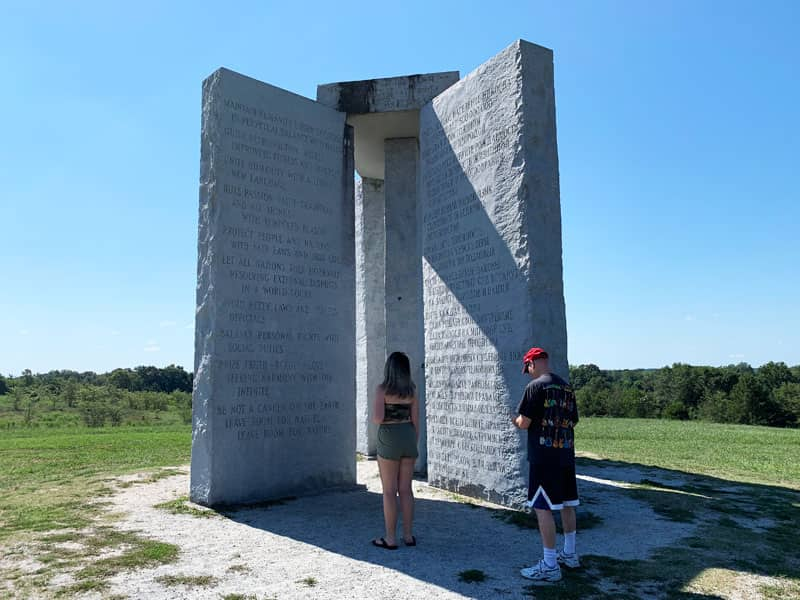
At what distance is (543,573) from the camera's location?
4434 millimetres

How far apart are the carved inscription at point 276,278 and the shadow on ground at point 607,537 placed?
1215 mm

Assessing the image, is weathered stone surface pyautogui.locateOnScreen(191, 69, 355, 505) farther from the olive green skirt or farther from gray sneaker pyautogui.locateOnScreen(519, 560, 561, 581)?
gray sneaker pyautogui.locateOnScreen(519, 560, 561, 581)

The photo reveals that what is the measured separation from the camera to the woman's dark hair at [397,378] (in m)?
5.15

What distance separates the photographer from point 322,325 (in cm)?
855

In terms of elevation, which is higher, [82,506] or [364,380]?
[364,380]

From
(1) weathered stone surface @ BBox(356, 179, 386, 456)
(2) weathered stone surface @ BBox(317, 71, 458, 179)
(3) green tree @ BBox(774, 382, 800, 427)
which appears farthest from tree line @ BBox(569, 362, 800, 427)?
(2) weathered stone surface @ BBox(317, 71, 458, 179)

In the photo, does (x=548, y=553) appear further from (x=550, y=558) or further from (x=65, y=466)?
(x=65, y=466)

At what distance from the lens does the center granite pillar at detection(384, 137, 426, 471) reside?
10609 mm

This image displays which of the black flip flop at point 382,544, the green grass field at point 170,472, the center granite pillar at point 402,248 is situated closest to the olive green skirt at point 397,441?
the black flip flop at point 382,544

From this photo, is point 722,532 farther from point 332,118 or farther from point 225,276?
point 332,118

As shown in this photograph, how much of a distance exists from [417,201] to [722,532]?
22.7 feet

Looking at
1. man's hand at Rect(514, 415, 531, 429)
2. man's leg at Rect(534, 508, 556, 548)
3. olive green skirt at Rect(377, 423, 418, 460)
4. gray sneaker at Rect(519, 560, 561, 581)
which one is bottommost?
gray sneaker at Rect(519, 560, 561, 581)

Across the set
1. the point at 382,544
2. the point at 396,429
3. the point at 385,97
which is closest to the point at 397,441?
the point at 396,429

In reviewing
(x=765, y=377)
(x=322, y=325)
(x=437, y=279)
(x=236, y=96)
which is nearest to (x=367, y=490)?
(x=322, y=325)
